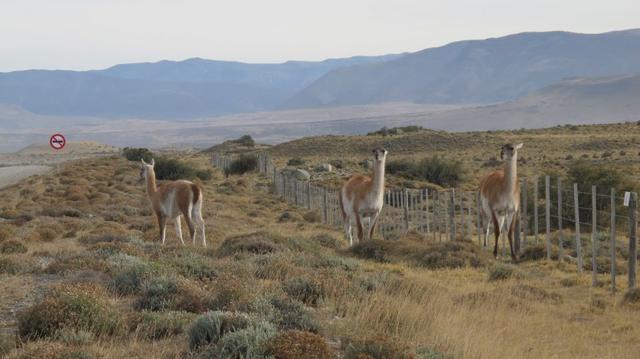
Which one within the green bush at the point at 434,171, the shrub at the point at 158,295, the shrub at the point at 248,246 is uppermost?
the shrub at the point at 158,295

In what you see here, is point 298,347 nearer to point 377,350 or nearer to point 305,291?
point 377,350

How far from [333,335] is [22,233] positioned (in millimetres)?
14943

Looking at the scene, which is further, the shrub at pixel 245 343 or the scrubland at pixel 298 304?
the scrubland at pixel 298 304

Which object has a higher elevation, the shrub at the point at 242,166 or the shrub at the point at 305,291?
the shrub at the point at 305,291

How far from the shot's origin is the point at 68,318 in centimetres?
823

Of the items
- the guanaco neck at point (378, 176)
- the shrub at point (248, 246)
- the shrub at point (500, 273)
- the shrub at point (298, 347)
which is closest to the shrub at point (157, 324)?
the shrub at point (298, 347)

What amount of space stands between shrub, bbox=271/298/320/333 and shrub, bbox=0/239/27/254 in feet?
28.2

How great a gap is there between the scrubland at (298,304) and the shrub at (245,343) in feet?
0.04

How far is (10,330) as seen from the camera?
8.45 metres

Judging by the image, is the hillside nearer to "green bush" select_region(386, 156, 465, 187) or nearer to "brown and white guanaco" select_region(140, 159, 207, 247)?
"brown and white guanaco" select_region(140, 159, 207, 247)

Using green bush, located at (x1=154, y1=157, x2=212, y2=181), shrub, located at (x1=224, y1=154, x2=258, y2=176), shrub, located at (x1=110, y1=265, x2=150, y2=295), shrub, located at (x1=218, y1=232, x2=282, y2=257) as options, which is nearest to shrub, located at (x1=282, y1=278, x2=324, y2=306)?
shrub, located at (x1=110, y1=265, x2=150, y2=295)

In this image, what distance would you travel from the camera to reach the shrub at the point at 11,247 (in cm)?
1558

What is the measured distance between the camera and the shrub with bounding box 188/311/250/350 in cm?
763

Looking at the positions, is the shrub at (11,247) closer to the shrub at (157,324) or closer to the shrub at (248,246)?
the shrub at (248,246)
